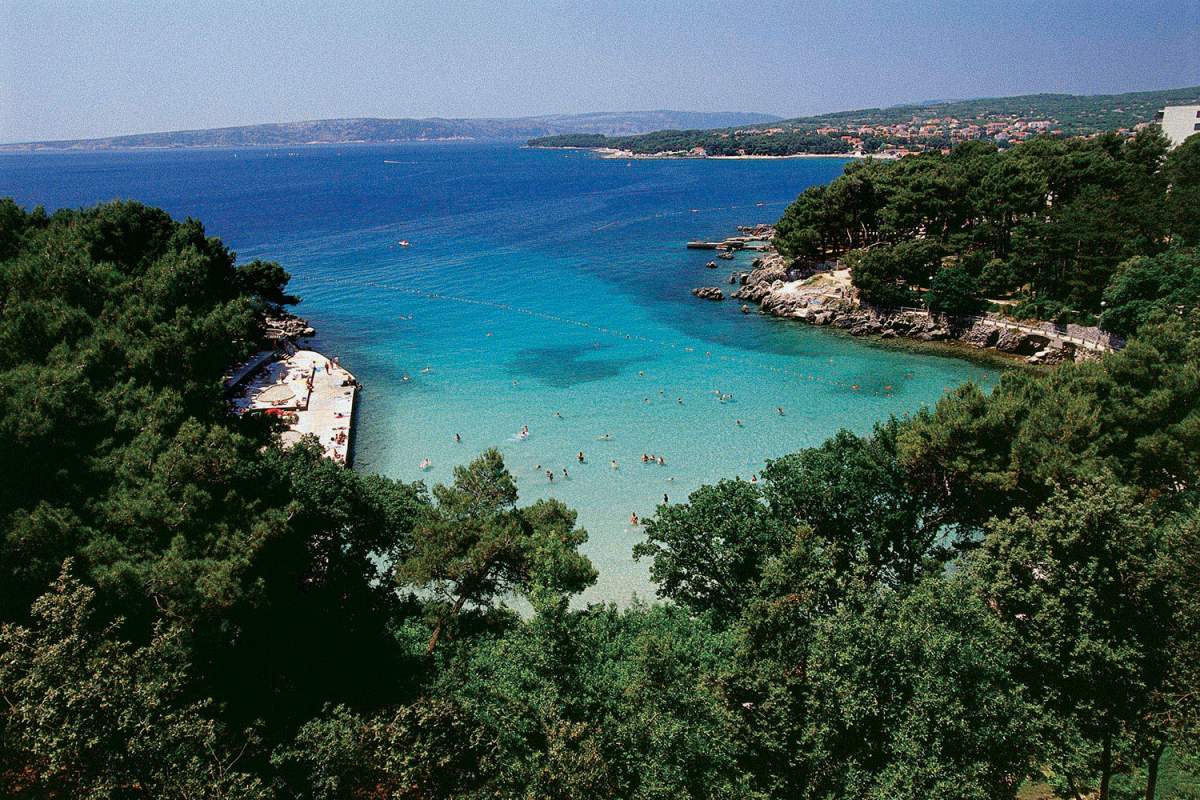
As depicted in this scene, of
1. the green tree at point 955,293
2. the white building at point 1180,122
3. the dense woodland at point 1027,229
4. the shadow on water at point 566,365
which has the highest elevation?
the white building at point 1180,122

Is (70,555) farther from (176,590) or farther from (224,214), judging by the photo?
(224,214)

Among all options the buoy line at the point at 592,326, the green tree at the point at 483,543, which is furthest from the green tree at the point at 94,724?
the buoy line at the point at 592,326

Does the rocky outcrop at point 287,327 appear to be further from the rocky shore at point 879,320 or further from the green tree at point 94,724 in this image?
the green tree at point 94,724

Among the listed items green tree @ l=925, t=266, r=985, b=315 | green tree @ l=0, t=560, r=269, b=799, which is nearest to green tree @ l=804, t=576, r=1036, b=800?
green tree @ l=0, t=560, r=269, b=799

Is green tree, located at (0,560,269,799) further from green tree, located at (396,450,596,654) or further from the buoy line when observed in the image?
the buoy line

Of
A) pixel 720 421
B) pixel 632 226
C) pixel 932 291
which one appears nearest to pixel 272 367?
pixel 720 421

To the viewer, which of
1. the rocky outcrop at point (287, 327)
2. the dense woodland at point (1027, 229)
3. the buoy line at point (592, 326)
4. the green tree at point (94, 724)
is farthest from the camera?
the rocky outcrop at point (287, 327)
